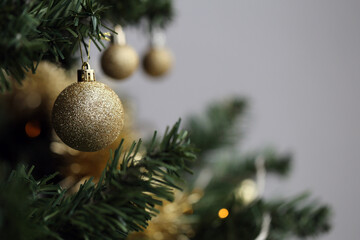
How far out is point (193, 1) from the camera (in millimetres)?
946

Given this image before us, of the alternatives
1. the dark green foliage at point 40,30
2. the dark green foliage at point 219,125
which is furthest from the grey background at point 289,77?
the dark green foliage at point 40,30

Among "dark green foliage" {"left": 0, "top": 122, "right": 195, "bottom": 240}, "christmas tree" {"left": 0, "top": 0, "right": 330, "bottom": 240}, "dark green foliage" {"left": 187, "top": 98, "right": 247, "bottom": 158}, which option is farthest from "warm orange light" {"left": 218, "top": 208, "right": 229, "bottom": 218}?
"dark green foliage" {"left": 0, "top": 122, "right": 195, "bottom": 240}

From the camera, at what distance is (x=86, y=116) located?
228 millimetres

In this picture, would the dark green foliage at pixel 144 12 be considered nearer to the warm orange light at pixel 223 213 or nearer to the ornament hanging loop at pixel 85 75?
the ornament hanging loop at pixel 85 75

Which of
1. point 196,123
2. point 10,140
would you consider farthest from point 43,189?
point 196,123

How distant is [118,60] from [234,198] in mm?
222

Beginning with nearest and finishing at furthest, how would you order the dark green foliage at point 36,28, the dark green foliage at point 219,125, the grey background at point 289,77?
the dark green foliage at point 36,28 < the dark green foliage at point 219,125 < the grey background at point 289,77

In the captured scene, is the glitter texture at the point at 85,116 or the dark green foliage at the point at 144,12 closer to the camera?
the glitter texture at the point at 85,116

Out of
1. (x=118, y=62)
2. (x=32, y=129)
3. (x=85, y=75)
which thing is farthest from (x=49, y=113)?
(x=85, y=75)

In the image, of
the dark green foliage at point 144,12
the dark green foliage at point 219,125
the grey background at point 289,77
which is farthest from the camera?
the grey background at point 289,77

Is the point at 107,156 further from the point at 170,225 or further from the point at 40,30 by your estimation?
the point at 40,30

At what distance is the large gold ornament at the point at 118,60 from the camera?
1.37 ft

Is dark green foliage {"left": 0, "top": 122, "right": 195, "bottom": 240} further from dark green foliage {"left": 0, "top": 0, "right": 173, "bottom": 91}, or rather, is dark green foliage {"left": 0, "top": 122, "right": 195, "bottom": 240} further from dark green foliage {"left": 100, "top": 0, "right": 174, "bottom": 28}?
dark green foliage {"left": 100, "top": 0, "right": 174, "bottom": 28}

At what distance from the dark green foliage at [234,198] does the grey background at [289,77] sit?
13.7 inches
